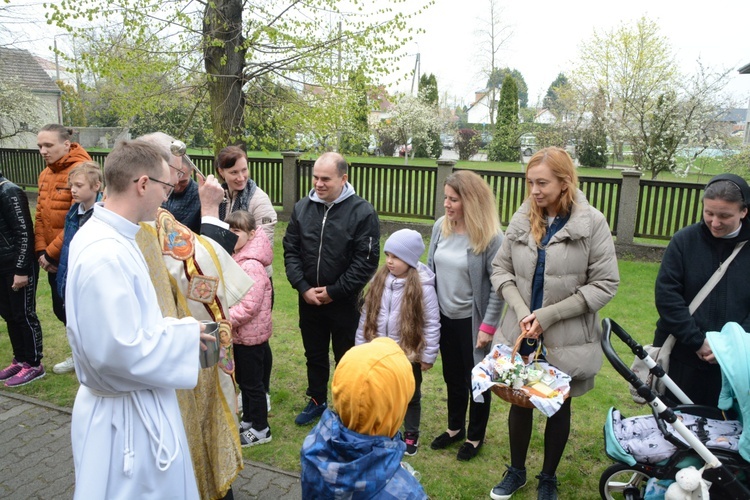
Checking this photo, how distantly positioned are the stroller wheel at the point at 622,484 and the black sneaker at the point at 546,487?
0.84 feet

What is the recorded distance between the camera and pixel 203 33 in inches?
377

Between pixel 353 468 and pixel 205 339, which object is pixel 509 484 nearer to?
pixel 353 468

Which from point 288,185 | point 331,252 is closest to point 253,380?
point 331,252

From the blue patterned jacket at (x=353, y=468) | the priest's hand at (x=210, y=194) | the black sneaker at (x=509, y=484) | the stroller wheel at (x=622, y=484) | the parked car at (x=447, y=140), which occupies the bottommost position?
the black sneaker at (x=509, y=484)

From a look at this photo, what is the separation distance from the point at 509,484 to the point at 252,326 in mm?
1908

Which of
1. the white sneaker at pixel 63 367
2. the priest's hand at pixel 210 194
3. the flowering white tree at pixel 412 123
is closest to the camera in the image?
the priest's hand at pixel 210 194

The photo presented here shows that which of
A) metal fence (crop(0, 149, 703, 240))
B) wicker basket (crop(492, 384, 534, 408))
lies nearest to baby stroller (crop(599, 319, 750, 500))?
wicker basket (crop(492, 384, 534, 408))

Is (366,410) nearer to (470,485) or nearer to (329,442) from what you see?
(329,442)

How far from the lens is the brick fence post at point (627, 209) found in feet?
33.6

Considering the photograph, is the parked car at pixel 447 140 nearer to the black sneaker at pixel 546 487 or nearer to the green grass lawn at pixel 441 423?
the green grass lawn at pixel 441 423

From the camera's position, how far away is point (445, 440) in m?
4.05

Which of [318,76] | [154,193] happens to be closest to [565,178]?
[154,193]

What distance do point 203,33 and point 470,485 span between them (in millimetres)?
8473

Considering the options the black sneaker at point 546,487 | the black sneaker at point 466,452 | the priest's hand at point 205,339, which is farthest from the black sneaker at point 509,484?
the priest's hand at point 205,339
